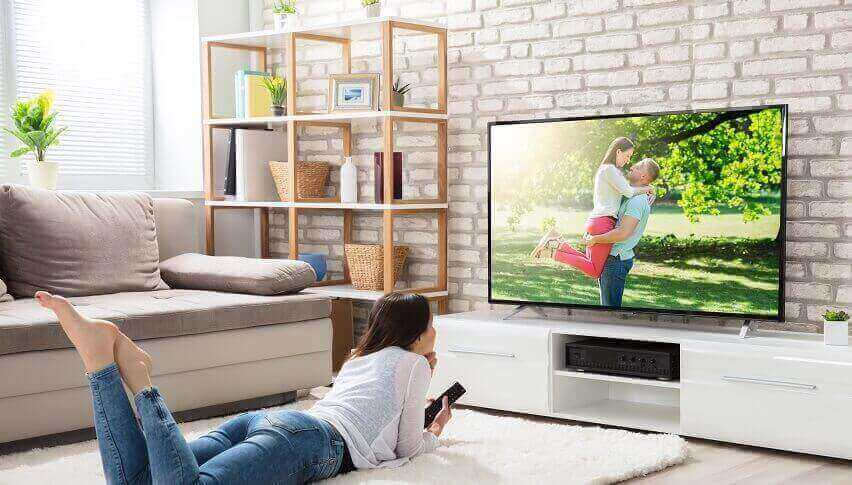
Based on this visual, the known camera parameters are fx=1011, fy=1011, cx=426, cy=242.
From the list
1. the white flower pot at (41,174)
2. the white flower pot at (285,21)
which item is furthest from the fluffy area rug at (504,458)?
the white flower pot at (285,21)

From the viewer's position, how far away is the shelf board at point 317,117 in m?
4.42

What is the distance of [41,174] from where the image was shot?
4434 mm

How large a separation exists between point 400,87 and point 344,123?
1.32 feet

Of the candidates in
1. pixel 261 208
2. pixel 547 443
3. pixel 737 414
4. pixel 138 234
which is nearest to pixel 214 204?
pixel 261 208

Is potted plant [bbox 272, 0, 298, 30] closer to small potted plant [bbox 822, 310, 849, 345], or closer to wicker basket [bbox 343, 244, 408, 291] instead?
wicker basket [bbox 343, 244, 408, 291]

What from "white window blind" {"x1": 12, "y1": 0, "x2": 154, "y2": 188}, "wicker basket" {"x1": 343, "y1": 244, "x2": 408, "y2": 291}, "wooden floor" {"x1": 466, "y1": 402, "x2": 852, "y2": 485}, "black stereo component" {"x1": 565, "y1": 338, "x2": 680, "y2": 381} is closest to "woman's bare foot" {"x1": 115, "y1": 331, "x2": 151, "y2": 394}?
"wooden floor" {"x1": 466, "y1": 402, "x2": 852, "y2": 485}

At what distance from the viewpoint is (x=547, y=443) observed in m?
3.40

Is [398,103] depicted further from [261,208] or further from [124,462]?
[124,462]

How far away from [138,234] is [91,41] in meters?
1.36

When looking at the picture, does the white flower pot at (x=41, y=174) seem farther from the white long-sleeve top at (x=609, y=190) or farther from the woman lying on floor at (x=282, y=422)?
the white long-sleeve top at (x=609, y=190)

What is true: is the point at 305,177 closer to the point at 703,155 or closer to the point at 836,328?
the point at 703,155

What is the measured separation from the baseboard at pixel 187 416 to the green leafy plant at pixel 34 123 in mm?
1421

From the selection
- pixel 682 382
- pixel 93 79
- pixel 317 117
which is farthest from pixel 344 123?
pixel 682 382

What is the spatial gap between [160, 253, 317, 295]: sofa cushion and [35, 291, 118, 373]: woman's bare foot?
5.79ft
